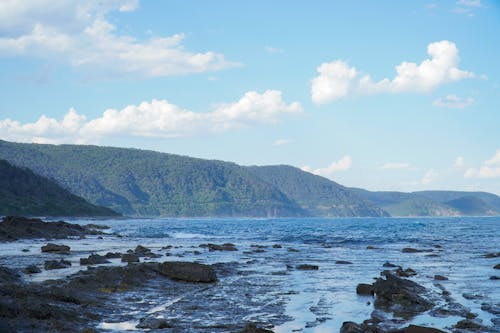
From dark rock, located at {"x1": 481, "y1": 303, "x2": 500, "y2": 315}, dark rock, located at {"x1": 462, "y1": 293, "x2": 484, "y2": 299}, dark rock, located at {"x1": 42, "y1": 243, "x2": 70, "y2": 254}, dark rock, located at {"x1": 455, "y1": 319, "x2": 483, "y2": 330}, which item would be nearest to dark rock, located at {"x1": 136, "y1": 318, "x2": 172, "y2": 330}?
dark rock, located at {"x1": 455, "y1": 319, "x2": 483, "y2": 330}

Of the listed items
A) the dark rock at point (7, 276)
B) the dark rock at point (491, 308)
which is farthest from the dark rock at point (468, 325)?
the dark rock at point (7, 276)

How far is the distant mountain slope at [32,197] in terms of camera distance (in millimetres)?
134250

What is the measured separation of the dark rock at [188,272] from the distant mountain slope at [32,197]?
108158 mm

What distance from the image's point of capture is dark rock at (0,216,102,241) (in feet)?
190

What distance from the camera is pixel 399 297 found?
20109 millimetres

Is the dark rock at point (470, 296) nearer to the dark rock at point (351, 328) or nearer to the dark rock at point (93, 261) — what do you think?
the dark rock at point (351, 328)

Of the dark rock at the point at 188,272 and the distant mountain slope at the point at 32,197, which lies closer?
the dark rock at the point at 188,272

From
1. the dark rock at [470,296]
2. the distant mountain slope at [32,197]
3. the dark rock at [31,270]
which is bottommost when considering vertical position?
the dark rock at [31,270]

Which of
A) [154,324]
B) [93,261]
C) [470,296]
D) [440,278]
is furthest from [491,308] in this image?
[93,261]

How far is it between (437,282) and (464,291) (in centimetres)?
301

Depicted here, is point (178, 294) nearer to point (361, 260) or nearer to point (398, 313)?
point (398, 313)

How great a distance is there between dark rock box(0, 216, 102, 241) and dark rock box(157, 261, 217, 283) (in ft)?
106

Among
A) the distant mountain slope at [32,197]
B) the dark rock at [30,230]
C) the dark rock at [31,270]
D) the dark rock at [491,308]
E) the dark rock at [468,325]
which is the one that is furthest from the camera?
the distant mountain slope at [32,197]

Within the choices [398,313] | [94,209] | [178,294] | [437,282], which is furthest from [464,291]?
[94,209]
